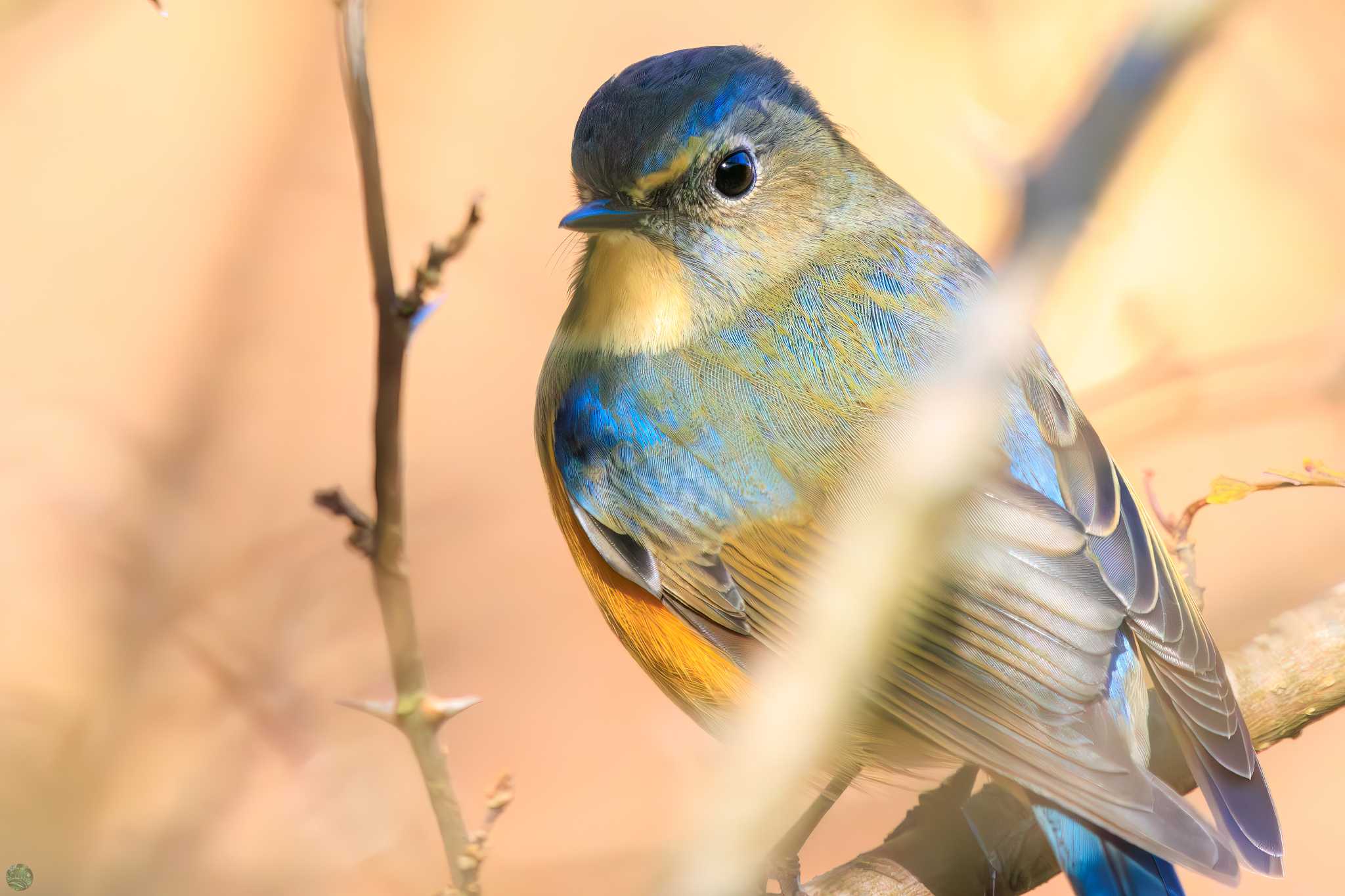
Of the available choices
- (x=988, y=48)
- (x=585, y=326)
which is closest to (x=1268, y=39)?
(x=988, y=48)

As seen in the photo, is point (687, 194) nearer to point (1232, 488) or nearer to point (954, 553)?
point (954, 553)

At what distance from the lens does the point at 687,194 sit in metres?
2.97

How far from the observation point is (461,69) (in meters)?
6.28

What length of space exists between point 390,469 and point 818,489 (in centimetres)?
150

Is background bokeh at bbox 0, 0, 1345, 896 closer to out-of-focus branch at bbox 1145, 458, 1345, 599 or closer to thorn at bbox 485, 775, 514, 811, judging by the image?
out-of-focus branch at bbox 1145, 458, 1345, 599

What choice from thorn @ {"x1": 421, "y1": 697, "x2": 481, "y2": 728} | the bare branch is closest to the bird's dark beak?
the bare branch

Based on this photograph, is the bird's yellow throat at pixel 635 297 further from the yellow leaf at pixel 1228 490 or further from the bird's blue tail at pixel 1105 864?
the bird's blue tail at pixel 1105 864

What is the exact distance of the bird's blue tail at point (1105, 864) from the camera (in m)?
2.52

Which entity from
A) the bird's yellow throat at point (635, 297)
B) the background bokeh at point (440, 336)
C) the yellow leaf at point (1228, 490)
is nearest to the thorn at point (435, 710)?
the bird's yellow throat at point (635, 297)

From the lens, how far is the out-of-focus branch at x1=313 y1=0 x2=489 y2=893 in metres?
1.41

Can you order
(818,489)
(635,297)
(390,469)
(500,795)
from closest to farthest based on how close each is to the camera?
(390,469) → (500,795) → (818,489) → (635,297)

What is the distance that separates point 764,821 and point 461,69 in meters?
5.36

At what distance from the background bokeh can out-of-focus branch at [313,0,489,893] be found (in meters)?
2.50

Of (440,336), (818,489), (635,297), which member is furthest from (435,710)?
(440,336)
